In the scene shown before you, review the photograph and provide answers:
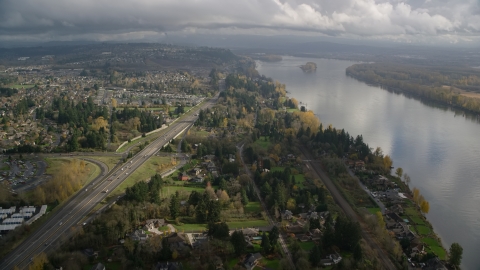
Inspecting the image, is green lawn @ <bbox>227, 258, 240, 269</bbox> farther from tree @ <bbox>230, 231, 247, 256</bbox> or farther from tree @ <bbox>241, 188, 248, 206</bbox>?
tree @ <bbox>241, 188, 248, 206</bbox>

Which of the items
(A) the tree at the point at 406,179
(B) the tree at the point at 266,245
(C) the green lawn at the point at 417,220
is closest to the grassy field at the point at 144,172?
(B) the tree at the point at 266,245

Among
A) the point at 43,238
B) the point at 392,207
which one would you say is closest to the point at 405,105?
the point at 392,207

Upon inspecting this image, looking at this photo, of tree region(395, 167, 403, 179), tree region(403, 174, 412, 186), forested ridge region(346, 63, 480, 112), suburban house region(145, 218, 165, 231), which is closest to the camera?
suburban house region(145, 218, 165, 231)

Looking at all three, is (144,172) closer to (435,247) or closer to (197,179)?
(197,179)

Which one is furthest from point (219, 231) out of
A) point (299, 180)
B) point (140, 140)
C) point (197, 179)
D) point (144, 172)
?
point (140, 140)

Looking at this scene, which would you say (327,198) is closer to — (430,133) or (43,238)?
(43,238)

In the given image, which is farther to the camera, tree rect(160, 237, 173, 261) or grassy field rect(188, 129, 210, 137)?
grassy field rect(188, 129, 210, 137)

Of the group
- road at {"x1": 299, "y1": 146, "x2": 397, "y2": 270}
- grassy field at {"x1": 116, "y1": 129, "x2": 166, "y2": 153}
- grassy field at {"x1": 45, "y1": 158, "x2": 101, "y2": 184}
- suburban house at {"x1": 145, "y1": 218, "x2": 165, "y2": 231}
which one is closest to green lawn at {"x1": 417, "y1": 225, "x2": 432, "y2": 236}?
road at {"x1": 299, "y1": 146, "x2": 397, "y2": 270}
